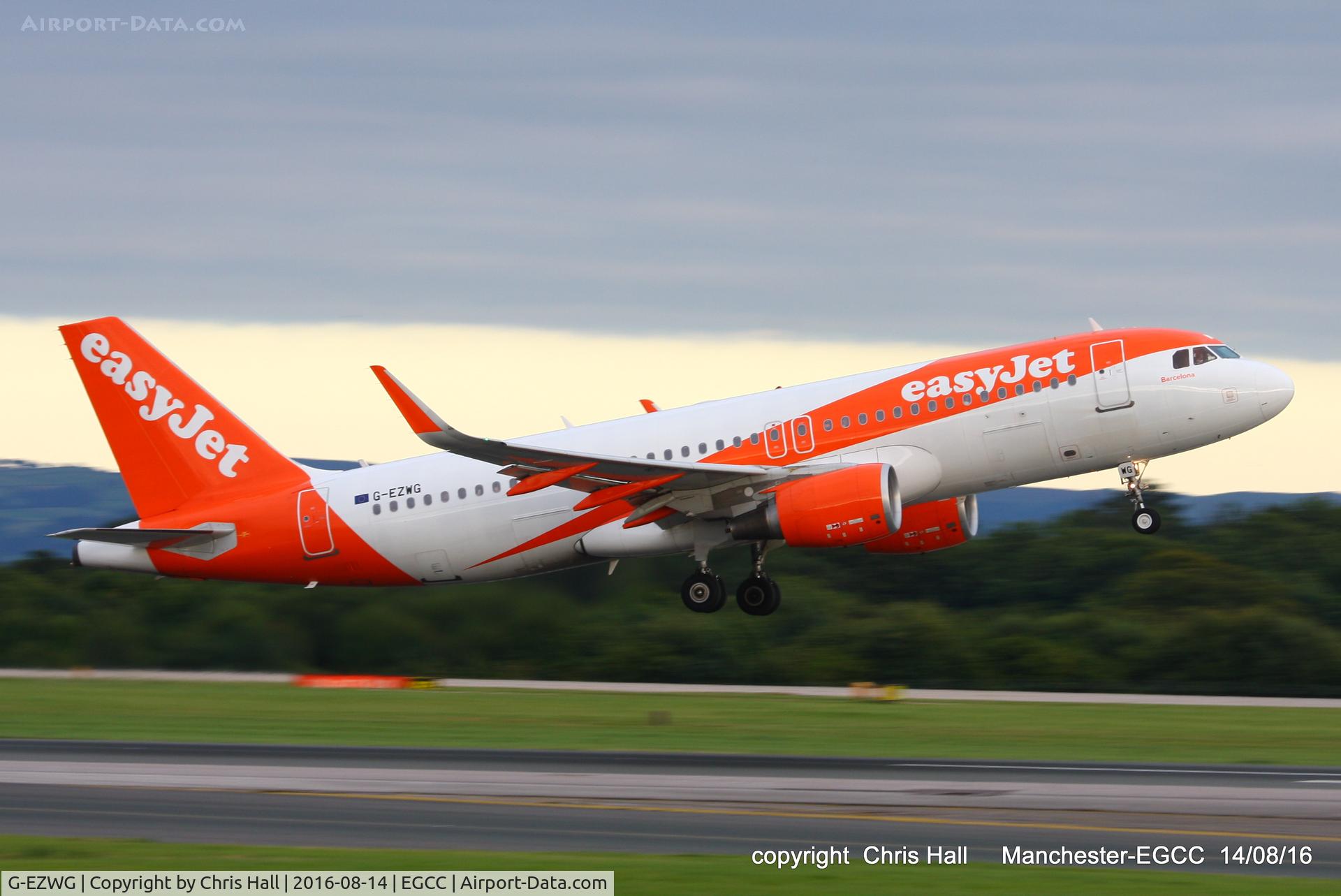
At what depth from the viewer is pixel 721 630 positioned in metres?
51.3

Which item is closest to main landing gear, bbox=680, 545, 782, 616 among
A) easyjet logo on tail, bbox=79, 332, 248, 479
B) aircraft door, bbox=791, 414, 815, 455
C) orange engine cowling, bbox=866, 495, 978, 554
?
orange engine cowling, bbox=866, 495, 978, 554

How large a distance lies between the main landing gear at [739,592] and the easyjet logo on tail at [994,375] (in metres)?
5.26

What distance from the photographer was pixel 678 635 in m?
49.7

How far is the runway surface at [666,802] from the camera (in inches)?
744

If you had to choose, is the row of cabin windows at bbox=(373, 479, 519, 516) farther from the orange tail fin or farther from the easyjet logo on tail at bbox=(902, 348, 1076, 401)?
the easyjet logo on tail at bbox=(902, 348, 1076, 401)

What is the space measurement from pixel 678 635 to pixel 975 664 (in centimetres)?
895

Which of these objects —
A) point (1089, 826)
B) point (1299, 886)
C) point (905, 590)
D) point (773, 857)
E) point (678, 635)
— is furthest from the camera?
point (905, 590)

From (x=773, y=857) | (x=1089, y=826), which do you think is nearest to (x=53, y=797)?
(x=773, y=857)

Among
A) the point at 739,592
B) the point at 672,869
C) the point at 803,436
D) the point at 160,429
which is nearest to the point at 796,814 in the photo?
the point at 672,869

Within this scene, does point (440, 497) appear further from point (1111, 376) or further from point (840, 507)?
point (1111, 376)

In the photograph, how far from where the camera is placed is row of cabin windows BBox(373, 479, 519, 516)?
1442 inches

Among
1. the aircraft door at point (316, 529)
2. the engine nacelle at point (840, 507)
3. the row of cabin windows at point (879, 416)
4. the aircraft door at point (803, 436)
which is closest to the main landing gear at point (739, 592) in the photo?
the row of cabin windows at point (879, 416)

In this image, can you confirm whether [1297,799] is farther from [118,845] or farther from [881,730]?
[118,845]

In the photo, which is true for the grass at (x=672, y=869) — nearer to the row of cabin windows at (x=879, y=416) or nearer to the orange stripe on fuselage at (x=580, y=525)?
the row of cabin windows at (x=879, y=416)
